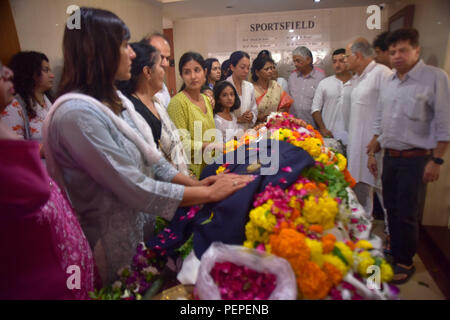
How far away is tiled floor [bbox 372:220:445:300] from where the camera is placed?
2.84 ft

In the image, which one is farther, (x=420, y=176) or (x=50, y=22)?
(x=50, y=22)

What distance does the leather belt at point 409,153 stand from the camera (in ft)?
2.90

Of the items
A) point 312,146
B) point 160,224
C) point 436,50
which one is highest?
point 436,50

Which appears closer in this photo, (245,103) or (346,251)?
(346,251)

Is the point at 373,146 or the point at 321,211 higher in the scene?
the point at 373,146

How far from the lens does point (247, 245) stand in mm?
906

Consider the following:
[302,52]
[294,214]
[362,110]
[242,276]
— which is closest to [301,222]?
[294,214]

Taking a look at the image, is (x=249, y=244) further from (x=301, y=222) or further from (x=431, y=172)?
(x=431, y=172)

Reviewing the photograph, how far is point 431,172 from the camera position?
2.89 ft

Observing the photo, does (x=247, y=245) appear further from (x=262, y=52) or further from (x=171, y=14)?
(x=171, y=14)

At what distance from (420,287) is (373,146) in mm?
498

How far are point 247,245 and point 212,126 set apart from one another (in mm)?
1293

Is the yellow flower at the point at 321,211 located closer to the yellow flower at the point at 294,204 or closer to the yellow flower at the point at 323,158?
the yellow flower at the point at 294,204

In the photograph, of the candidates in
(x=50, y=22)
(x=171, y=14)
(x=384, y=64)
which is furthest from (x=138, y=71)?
(x=384, y=64)
